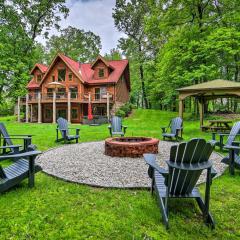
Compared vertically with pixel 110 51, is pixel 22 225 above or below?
below

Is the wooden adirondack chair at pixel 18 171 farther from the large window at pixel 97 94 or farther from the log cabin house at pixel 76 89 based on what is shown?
the large window at pixel 97 94

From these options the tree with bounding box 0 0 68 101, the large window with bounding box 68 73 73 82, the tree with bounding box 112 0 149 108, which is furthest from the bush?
the tree with bounding box 0 0 68 101

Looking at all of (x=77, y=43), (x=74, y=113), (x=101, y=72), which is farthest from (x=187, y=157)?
(x=77, y=43)

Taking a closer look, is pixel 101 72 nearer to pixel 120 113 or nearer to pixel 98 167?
pixel 120 113

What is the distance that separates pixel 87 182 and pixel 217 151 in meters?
4.97

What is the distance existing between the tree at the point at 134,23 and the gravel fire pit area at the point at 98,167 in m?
22.2

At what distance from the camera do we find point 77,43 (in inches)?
1325

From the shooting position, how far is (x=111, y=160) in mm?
6293

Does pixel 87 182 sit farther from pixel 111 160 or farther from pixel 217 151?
pixel 217 151

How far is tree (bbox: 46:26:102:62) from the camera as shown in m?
33.7

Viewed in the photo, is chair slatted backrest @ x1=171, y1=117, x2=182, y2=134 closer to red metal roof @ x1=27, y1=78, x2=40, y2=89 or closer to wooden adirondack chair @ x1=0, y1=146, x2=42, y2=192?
wooden adirondack chair @ x1=0, y1=146, x2=42, y2=192

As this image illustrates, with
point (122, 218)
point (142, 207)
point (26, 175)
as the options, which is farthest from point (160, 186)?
point (26, 175)

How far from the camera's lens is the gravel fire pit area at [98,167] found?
14.8 feet

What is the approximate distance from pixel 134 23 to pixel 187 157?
2858cm
